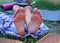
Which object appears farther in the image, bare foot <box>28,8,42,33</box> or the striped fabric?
the striped fabric

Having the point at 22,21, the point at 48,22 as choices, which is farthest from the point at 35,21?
the point at 48,22

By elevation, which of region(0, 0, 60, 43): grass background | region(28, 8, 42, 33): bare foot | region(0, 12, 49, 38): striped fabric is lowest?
region(0, 0, 60, 43): grass background

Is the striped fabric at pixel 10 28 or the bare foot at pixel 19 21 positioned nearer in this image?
the bare foot at pixel 19 21

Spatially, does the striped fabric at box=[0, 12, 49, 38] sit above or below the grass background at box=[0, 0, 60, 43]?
above

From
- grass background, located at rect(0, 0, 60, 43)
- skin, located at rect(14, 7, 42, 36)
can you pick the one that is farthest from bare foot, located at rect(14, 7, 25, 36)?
grass background, located at rect(0, 0, 60, 43)

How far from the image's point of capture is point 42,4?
3.28 meters

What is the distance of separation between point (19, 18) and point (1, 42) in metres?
0.33

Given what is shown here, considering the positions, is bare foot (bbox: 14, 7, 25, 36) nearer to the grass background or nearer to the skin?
the skin

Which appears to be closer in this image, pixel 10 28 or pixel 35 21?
pixel 35 21

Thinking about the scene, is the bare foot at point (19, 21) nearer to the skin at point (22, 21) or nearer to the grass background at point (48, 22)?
the skin at point (22, 21)

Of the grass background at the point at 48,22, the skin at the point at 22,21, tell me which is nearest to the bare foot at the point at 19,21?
the skin at the point at 22,21

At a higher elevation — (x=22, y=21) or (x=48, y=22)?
(x=22, y=21)

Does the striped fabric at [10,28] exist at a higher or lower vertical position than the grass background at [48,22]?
higher

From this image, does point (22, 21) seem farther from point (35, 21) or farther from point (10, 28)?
point (10, 28)
